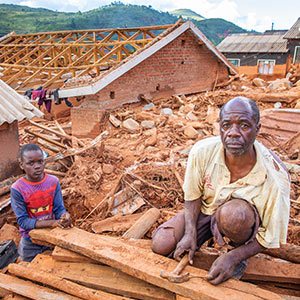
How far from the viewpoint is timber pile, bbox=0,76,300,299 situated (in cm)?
262

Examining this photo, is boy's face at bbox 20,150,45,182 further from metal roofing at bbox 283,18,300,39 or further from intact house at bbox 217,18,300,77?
metal roofing at bbox 283,18,300,39

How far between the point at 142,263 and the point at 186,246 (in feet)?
1.33

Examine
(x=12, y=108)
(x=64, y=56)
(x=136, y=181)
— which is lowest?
(x=136, y=181)

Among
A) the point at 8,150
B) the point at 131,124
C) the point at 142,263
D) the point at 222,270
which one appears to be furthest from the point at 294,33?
the point at 142,263

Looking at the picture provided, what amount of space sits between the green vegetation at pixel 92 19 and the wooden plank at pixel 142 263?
148 feet

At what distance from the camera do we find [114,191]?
543 centimetres

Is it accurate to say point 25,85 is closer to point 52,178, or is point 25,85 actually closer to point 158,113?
point 158,113

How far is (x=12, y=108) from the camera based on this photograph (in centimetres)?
540

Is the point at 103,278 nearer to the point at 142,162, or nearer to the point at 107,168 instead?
the point at 107,168

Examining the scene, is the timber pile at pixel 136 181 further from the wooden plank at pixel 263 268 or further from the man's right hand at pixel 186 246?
the man's right hand at pixel 186 246

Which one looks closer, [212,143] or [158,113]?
[212,143]

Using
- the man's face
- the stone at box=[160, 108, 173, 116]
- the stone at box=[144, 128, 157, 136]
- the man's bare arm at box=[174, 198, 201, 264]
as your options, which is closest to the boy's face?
the man's bare arm at box=[174, 198, 201, 264]

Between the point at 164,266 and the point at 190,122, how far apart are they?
7.29 m

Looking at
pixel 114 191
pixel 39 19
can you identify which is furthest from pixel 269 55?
pixel 39 19
